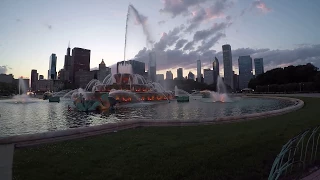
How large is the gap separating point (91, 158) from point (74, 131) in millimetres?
2770

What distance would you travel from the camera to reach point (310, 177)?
5047mm

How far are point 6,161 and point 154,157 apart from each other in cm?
374

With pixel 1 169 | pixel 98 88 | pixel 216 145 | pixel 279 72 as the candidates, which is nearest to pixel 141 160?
pixel 216 145

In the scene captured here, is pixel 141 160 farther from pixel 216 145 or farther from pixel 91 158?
pixel 216 145

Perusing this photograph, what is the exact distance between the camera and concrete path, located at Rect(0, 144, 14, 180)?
4.56 meters

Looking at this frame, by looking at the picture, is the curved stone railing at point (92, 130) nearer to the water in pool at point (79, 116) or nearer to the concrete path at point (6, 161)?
the concrete path at point (6, 161)

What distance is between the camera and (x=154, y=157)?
5.62 metres

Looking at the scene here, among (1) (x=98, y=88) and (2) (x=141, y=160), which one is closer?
(2) (x=141, y=160)

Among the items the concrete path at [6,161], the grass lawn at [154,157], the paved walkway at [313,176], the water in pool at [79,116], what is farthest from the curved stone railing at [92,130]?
the paved walkway at [313,176]

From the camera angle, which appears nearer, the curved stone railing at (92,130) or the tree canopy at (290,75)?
the curved stone railing at (92,130)

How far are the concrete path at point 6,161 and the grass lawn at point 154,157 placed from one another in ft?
0.44

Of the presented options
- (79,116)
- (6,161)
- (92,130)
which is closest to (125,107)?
(79,116)

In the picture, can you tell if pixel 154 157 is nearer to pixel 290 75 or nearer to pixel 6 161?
pixel 6 161

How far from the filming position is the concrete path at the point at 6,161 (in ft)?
15.0
